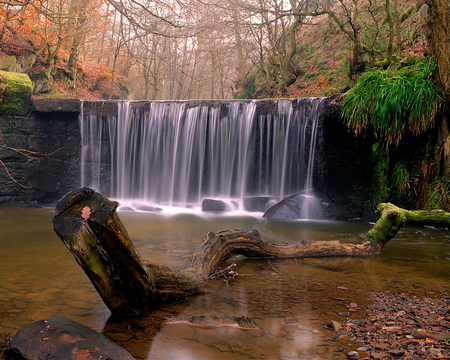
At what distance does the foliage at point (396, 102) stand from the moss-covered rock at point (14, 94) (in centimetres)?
894

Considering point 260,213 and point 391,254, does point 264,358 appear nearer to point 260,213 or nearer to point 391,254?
point 391,254

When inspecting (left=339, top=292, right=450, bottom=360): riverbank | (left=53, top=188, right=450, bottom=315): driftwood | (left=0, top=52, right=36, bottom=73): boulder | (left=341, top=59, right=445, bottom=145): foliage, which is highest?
(left=0, top=52, right=36, bottom=73): boulder

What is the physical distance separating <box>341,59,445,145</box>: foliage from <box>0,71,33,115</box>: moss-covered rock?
894 centimetres

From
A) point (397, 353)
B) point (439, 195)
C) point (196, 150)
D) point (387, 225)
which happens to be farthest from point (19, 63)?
point (397, 353)

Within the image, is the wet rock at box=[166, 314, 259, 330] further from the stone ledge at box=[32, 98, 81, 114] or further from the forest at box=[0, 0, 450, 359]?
the stone ledge at box=[32, 98, 81, 114]

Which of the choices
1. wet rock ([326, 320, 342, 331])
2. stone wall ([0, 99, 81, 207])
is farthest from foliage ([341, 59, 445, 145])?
stone wall ([0, 99, 81, 207])

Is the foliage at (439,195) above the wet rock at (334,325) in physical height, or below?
above

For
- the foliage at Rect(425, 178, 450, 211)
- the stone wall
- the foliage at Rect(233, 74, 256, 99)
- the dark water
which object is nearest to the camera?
the dark water

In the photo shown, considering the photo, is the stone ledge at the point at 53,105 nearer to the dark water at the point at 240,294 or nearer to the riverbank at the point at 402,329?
the dark water at the point at 240,294

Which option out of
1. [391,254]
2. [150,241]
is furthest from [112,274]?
[391,254]

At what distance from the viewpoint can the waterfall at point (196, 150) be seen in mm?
9812

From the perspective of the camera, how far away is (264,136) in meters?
10.1

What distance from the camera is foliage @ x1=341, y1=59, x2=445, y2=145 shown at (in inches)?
262

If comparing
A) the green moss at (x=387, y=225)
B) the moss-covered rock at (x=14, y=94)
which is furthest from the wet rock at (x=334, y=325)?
the moss-covered rock at (x=14, y=94)
